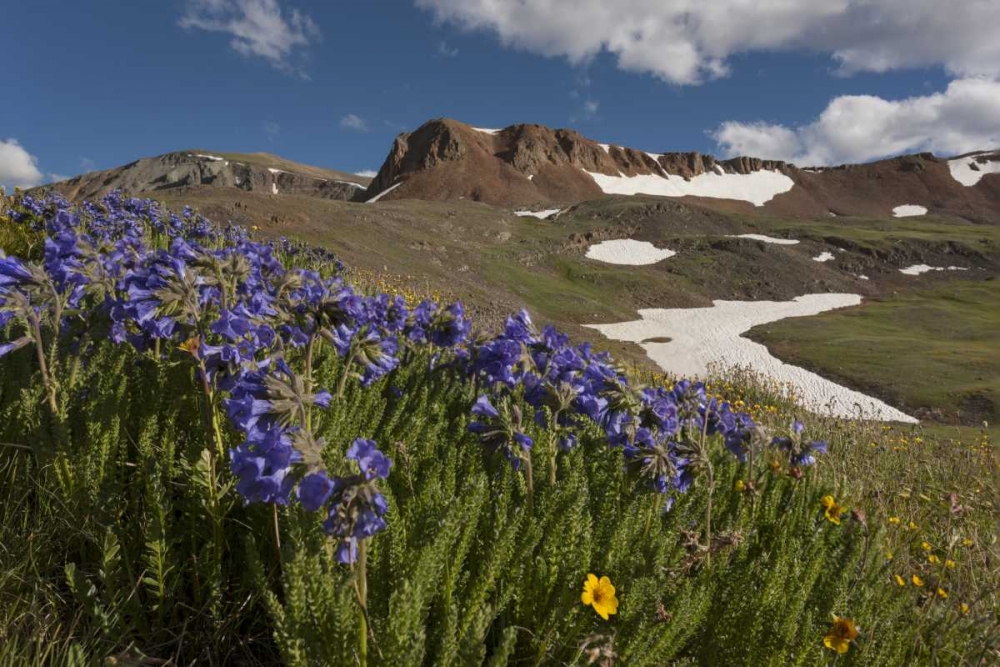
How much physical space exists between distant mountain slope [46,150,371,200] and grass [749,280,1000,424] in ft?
270

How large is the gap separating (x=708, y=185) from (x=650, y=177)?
32.2 feet

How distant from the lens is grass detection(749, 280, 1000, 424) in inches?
631

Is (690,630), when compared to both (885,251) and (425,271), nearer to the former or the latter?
(425,271)

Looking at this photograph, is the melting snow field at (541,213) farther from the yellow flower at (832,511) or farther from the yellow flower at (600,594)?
the yellow flower at (600,594)

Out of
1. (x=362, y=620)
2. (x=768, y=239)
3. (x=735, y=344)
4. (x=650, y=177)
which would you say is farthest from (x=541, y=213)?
(x=362, y=620)

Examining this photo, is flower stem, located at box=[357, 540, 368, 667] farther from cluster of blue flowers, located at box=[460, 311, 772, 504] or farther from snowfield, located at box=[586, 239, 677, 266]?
snowfield, located at box=[586, 239, 677, 266]

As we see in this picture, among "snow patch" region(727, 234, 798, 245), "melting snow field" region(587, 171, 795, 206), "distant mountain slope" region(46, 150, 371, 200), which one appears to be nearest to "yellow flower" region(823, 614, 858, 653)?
→ "snow patch" region(727, 234, 798, 245)

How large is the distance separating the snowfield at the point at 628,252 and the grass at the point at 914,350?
12950mm

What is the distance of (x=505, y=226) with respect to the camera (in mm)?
43125

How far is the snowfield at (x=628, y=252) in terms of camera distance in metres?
41.0

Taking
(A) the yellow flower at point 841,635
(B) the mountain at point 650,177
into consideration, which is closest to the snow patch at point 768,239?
(B) the mountain at point 650,177

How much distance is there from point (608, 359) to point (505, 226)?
40.4m

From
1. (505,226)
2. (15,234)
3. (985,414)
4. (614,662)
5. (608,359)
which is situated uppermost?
(505,226)

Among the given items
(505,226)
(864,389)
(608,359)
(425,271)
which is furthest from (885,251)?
(608,359)
